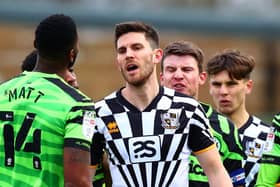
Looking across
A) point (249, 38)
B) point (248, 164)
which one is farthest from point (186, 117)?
point (249, 38)

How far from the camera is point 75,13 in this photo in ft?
132

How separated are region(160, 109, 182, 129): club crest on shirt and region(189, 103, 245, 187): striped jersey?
0.81m

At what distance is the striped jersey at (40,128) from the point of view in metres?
7.32

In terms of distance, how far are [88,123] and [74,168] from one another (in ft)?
0.96

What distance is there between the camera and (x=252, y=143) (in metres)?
10.1

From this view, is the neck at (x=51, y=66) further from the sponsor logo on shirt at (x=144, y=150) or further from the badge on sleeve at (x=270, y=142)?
the badge on sleeve at (x=270, y=142)

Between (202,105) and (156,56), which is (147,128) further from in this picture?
(202,105)

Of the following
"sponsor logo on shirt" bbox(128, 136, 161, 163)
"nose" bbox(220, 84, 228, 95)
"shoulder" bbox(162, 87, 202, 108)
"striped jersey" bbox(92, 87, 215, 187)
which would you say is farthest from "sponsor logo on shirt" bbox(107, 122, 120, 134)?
"nose" bbox(220, 84, 228, 95)

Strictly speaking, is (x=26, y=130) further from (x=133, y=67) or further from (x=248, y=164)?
(x=248, y=164)

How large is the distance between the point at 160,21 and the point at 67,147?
3500 cm

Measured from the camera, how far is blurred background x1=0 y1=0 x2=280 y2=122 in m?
39.2

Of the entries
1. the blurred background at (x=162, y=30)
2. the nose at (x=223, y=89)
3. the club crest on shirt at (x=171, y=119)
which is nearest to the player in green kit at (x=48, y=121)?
the club crest on shirt at (x=171, y=119)

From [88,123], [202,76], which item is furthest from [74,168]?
[202,76]

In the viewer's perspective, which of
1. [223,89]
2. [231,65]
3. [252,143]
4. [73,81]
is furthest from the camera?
[231,65]
